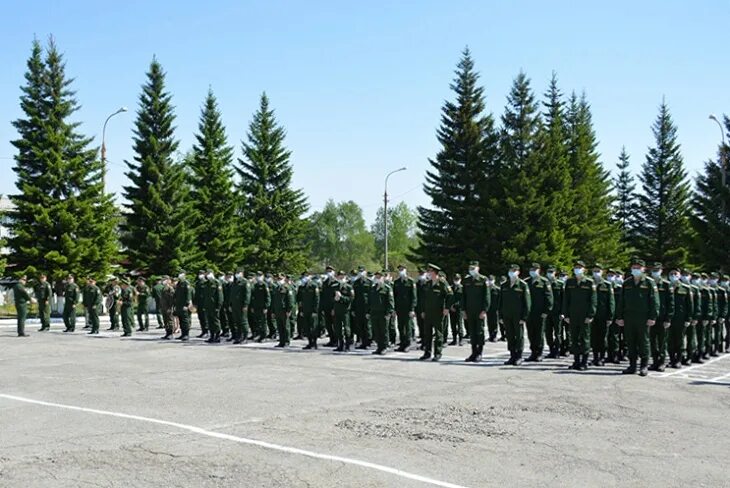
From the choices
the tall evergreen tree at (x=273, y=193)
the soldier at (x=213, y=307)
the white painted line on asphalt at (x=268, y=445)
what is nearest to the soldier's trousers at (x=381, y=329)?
the soldier at (x=213, y=307)

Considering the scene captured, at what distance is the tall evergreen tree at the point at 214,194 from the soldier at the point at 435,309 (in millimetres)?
33852

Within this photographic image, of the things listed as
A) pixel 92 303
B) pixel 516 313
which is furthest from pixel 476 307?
pixel 92 303

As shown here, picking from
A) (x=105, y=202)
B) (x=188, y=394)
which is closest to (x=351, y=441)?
(x=188, y=394)

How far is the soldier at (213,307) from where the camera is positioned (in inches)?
877

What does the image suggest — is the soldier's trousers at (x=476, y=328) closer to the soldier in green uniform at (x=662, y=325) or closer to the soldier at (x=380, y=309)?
the soldier at (x=380, y=309)

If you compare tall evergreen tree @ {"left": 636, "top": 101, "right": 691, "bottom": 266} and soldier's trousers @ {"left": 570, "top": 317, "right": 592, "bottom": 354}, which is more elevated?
tall evergreen tree @ {"left": 636, "top": 101, "right": 691, "bottom": 266}

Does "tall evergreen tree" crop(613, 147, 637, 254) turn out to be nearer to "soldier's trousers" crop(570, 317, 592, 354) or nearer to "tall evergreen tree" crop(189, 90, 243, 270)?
"tall evergreen tree" crop(189, 90, 243, 270)

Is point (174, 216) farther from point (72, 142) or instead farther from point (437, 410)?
point (437, 410)

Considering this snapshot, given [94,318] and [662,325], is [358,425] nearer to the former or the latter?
[662,325]

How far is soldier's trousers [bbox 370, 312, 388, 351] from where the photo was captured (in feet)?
60.5

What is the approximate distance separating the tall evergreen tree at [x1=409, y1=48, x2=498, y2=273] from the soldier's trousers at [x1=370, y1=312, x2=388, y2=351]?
2969 centimetres

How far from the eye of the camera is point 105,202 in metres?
42.6

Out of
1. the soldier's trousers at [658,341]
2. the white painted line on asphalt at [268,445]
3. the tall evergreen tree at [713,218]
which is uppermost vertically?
the tall evergreen tree at [713,218]

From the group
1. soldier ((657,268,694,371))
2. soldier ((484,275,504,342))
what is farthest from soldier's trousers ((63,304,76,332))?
soldier ((657,268,694,371))
